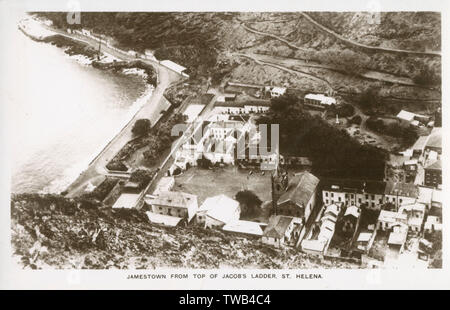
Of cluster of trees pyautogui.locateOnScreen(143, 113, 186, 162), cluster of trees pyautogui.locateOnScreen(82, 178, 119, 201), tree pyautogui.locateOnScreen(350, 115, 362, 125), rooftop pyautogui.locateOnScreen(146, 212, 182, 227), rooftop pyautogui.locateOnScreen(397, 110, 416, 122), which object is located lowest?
rooftop pyautogui.locateOnScreen(146, 212, 182, 227)

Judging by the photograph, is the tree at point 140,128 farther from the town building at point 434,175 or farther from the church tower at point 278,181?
the town building at point 434,175

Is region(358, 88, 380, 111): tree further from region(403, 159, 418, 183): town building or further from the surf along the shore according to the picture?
the surf along the shore

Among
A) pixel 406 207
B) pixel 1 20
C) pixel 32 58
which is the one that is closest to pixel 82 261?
pixel 32 58

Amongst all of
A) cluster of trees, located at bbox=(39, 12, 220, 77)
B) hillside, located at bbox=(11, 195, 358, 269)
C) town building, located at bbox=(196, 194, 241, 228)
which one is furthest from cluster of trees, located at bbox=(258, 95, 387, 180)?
cluster of trees, located at bbox=(39, 12, 220, 77)

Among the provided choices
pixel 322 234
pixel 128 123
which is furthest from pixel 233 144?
pixel 322 234
